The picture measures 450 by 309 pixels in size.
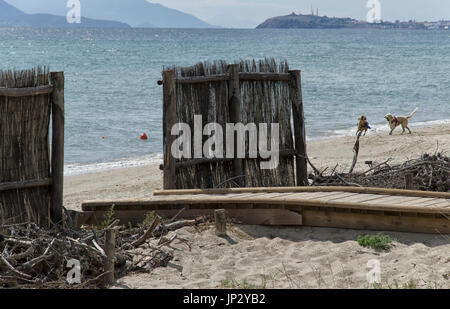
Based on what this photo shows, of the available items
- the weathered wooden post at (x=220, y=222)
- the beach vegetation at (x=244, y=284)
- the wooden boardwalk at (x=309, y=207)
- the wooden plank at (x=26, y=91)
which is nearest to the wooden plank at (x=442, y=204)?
the wooden boardwalk at (x=309, y=207)

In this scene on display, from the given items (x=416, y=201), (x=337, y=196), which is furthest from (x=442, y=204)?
(x=337, y=196)

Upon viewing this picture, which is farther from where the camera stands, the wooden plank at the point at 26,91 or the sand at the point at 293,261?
the wooden plank at the point at 26,91

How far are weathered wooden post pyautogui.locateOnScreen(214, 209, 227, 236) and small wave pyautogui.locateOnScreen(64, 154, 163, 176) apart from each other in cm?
877

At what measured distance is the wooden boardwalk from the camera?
6.45 metres

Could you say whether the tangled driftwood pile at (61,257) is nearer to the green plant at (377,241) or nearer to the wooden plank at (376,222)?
the wooden plank at (376,222)

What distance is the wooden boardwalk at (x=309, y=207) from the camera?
6.45 m

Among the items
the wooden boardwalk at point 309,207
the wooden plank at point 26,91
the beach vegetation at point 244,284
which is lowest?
the beach vegetation at point 244,284

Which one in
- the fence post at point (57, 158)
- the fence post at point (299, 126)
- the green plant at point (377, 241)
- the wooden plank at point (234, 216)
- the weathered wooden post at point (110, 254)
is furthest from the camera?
the fence post at point (299, 126)

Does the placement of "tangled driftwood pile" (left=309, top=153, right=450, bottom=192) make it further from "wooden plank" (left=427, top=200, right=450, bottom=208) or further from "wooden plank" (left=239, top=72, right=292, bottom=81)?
"wooden plank" (left=239, top=72, right=292, bottom=81)

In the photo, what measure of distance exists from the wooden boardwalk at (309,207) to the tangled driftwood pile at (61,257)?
0.94m

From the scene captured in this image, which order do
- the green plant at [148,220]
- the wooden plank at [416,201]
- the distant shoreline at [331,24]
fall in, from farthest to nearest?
the distant shoreline at [331,24]
the green plant at [148,220]
the wooden plank at [416,201]

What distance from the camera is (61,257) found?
18.9 feet

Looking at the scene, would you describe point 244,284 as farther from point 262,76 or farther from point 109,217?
point 262,76

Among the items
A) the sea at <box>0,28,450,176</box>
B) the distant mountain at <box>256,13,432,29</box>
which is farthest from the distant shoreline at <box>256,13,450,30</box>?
the sea at <box>0,28,450,176</box>
